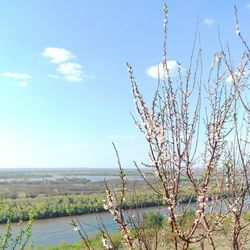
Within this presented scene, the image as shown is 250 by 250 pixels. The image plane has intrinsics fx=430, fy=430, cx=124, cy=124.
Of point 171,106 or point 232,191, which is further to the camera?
point 232,191

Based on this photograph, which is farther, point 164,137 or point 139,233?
point 164,137

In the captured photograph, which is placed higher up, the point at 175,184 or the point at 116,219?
the point at 175,184

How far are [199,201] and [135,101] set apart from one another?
1.89 feet

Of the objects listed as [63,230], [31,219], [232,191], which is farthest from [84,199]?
[232,191]

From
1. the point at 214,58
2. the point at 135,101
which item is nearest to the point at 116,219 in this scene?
the point at 135,101

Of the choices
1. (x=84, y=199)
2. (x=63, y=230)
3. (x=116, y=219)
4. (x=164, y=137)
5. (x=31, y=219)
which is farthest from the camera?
(x=84, y=199)

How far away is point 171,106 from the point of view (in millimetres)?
2141

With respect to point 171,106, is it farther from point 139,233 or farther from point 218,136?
point 139,233

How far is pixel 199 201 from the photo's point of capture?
1.90 metres

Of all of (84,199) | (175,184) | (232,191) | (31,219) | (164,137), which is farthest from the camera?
(84,199)

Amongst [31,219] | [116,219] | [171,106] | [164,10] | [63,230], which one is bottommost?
[63,230]

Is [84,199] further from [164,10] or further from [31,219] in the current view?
[164,10]

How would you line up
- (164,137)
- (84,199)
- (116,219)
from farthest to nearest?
1. (84,199)
2. (164,137)
3. (116,219)

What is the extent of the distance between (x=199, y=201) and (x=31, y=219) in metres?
3.62
